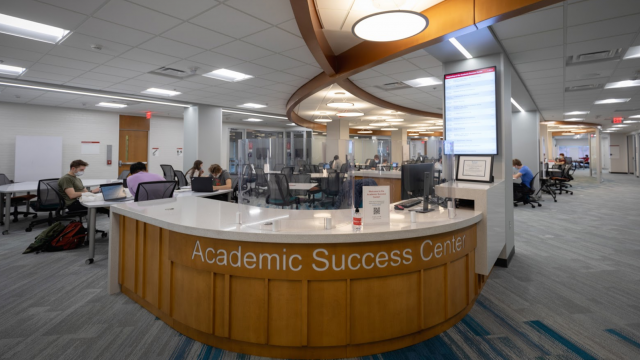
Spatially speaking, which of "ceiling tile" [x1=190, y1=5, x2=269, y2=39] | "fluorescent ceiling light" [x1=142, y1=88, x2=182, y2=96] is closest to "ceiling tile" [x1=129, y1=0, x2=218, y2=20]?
"ceiling tile" [x1=190, y1=5, x2=269, y2=39]

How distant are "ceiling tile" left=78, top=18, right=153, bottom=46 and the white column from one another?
551cm

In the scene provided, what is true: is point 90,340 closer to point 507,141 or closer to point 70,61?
point 507,141

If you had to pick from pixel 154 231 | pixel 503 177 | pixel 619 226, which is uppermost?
pixel 503 177

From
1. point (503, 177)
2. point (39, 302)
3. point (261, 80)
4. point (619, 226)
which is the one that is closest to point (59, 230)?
point (39, 302)

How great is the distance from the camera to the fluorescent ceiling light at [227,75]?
6.75 meters

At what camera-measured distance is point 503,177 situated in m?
3.99

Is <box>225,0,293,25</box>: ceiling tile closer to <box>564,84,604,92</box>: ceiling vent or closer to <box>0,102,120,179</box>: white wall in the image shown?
<box>564,84,604,92</box>: ceiling vent

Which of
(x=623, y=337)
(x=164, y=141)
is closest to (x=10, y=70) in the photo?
(x=164, y=141)

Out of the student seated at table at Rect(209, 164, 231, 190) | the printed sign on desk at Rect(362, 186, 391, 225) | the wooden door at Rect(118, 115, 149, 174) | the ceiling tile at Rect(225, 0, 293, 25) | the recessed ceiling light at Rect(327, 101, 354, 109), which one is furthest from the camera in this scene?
the wooden door at Rect(118, 115, 149, 174)

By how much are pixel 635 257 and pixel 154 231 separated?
603 cm

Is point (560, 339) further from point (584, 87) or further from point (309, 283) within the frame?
point (584, 87)

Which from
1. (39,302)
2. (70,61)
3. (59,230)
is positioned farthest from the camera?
(70,61)

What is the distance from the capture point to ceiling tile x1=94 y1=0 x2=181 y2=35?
3.83 meters

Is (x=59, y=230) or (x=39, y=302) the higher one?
(x=59, y=230)
